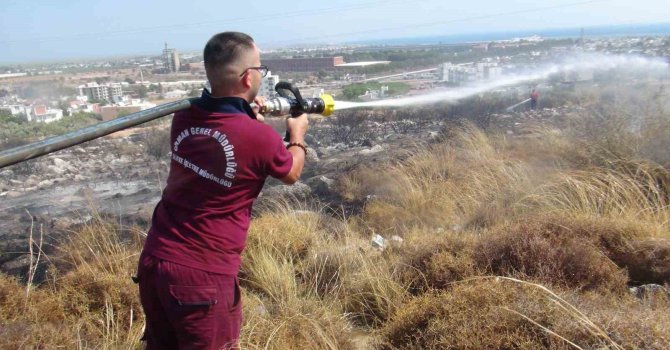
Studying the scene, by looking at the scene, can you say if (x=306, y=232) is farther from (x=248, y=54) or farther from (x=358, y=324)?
(x=248, y=54)

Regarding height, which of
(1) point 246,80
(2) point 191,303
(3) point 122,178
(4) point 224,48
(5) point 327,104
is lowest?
(3) point 122,178

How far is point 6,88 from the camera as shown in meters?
17.2

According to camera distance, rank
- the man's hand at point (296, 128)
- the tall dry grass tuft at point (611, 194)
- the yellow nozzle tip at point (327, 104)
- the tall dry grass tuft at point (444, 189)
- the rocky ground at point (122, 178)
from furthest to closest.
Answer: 1. the rocky ground at point (122, 178)
2. the tall dry grass tuft at point (444, 189)
3. the tall dry grass tuft at point (611, 194)
4. the yellow nozzle tip at point (327, 104)
5. the man's hand at point (296, 128)

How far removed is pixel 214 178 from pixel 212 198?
10cm

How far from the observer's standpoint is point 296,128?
2.51m

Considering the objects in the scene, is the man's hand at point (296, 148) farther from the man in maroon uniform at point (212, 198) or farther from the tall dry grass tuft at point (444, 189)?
the tall dry grass tuft at point (444, 189)

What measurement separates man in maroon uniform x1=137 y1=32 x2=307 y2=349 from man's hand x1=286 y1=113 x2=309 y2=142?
20 cm

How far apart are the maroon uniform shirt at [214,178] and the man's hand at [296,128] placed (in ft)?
0.59

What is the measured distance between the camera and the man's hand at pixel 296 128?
8.17 feet

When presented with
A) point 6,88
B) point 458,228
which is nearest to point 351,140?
point 458,228

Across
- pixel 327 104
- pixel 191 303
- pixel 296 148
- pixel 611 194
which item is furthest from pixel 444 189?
pixel 191 303

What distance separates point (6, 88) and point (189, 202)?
1813 cm

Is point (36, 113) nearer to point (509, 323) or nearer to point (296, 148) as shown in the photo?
point (296, 148)

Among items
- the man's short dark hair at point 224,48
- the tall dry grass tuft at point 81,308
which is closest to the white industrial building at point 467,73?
the tall dry grass tuft at point 81,308
